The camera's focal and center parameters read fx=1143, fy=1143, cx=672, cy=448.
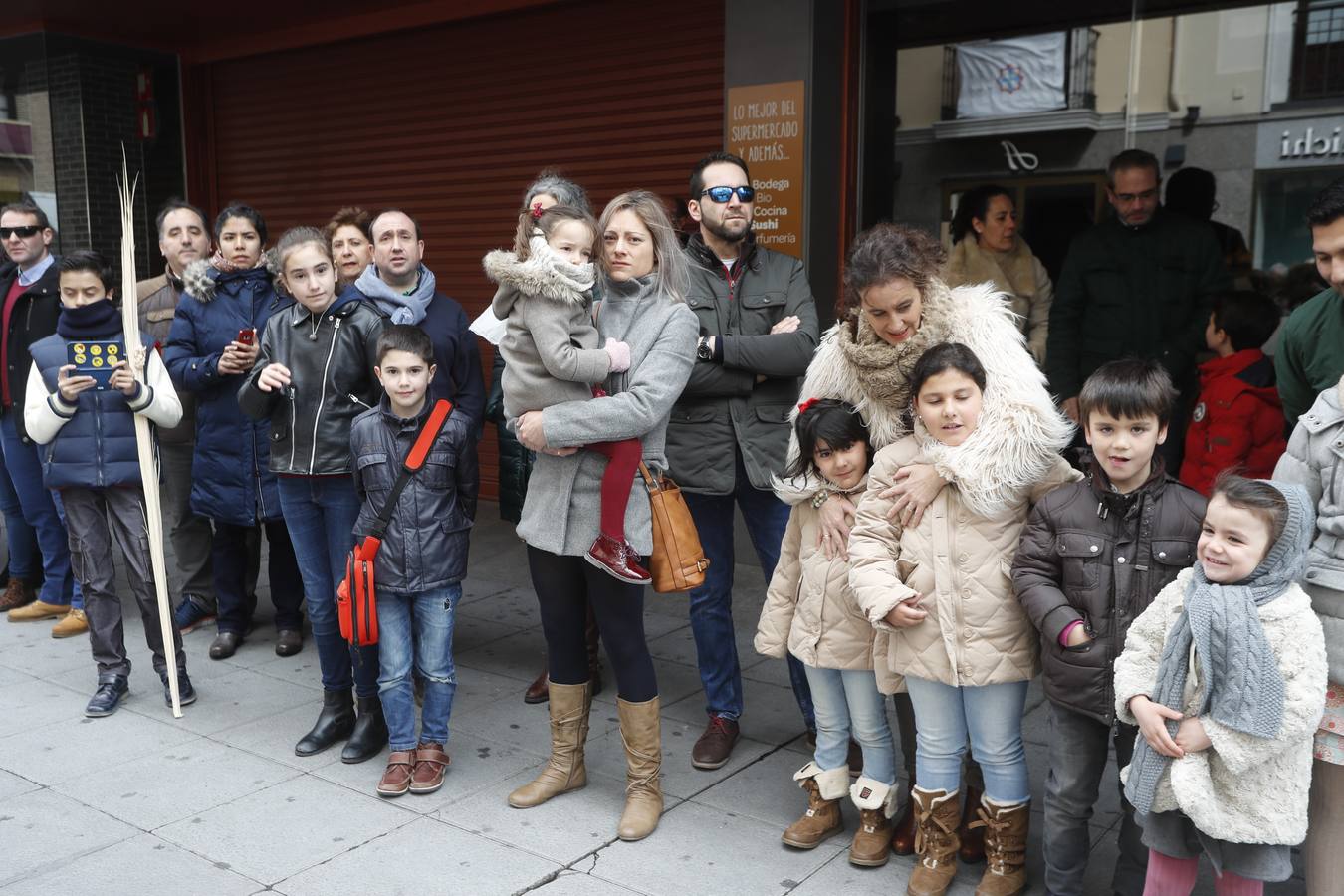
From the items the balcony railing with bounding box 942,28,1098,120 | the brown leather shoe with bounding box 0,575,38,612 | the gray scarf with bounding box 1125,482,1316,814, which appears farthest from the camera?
the brown leather shoe with bounding box 0,575,38,612

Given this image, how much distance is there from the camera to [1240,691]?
254 cm

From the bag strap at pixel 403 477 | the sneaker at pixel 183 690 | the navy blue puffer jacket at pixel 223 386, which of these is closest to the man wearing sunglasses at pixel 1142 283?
the bag strap at pixel 403 477

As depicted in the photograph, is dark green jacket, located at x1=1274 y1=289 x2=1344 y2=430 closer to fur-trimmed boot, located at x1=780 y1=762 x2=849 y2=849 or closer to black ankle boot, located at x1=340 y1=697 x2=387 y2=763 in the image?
fur-trimmed boot, located at x1=780 y1=762 x2=849 y2=849

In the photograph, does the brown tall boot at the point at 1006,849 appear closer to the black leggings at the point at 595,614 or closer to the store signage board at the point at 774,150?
the black leggings at the point at 595,614

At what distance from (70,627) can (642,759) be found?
3.56 meters

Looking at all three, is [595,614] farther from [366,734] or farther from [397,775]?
[366,734]

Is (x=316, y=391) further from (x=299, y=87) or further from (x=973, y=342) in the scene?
(x=299, y=87)

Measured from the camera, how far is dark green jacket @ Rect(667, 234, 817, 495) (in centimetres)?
400

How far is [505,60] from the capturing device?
792 cm

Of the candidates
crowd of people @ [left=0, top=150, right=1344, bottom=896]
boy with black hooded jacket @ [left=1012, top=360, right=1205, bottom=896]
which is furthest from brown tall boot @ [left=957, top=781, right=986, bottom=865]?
boy with black hooded jacket @ [left=1012, top=360, right=1205, bottom=896]

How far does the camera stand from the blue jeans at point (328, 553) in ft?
13.8

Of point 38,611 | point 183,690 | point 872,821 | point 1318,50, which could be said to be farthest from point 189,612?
point 1318,50

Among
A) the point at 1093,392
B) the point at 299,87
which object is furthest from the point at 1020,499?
the point at 299,87

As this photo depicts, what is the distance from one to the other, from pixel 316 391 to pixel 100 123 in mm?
6685
